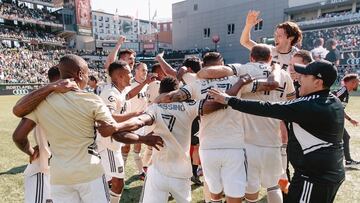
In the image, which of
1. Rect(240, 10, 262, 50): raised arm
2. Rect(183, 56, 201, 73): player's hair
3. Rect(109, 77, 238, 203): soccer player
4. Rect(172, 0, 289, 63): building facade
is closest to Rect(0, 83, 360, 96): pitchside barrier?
Rect(240, 10, 262, 50): raised arm

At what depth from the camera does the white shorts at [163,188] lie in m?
3.70

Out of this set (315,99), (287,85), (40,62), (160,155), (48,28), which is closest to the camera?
(315,99)

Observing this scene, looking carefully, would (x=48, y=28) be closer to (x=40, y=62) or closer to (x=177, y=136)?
(x=40, y=62)

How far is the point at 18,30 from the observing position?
5906 centimetres

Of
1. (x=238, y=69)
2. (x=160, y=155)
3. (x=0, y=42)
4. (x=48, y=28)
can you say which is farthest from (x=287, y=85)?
(x=48, y=28)

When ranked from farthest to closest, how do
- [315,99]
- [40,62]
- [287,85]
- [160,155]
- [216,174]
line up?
[40,62] < [287,85] < [216,174] < [160,155] < [315,99]

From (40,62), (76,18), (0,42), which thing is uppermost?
(76,18)

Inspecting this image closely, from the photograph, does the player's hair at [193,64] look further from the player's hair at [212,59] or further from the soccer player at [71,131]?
the soccer player at [71,131]

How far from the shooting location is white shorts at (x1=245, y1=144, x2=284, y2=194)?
418 centimetres

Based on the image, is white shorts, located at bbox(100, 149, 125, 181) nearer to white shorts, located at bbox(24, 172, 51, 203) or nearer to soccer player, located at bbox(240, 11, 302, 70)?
white shorts, located at bbox(24, 172, 51, 203)

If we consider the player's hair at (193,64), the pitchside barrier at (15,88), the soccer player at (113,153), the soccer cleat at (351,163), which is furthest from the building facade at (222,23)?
the soccer player at (113,153)

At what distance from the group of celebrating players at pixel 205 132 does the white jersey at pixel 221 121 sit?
0.01 metres

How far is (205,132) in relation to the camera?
13.4ft

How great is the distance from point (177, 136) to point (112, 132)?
87cm
